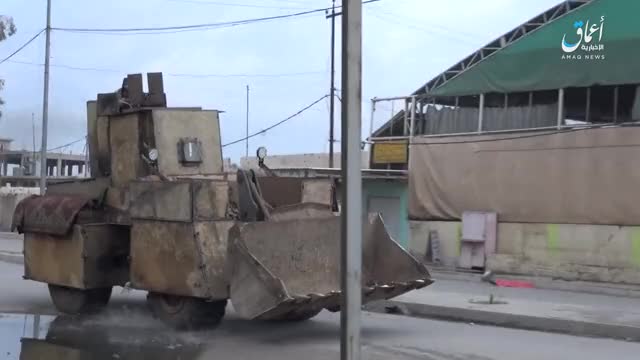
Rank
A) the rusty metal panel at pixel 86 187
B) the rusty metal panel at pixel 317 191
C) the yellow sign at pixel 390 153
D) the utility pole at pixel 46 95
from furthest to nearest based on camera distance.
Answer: the utility pole at pixel 46 95 → the yellow sign at pixel 390 153 → the rusty metal panel at pixel 86 187 → the rusty metal panel at pixel 317 191

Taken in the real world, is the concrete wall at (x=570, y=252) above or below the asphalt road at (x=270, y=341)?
above

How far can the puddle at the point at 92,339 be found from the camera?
9367 mm

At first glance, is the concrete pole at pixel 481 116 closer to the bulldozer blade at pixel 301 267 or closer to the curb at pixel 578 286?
the curb at pixel 578 286

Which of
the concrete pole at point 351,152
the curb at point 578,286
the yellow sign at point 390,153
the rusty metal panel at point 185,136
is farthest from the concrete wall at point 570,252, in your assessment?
the concrete pole at point 351,152

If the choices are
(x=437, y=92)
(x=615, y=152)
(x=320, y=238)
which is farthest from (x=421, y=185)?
(x=320, y=238)

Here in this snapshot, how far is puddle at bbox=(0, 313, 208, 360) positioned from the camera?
9.37 m

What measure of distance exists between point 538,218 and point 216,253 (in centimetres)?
1160

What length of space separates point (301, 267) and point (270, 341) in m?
1.08

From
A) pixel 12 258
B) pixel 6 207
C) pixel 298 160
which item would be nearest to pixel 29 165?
pixel 6 207

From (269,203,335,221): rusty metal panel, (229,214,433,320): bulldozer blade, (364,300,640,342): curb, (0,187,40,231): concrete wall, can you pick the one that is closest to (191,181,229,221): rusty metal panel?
(269,203,335,221): rusty metal panel

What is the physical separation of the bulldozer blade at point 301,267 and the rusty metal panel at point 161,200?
1.08m

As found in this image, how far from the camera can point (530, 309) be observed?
1356cm

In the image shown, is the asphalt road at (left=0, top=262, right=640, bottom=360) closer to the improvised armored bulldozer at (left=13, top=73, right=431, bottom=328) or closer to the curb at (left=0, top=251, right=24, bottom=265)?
the improvised armored bulldozer at (left=13, top=73, right=431, bottom=328)

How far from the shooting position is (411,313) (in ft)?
45.5
